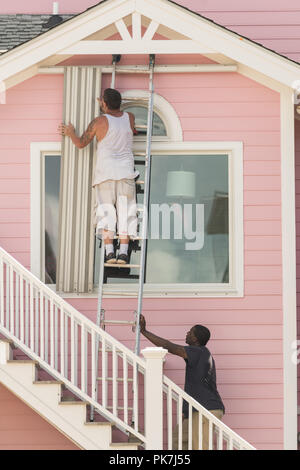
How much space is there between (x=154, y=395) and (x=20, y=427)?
87.8 inches

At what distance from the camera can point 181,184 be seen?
12172 mm

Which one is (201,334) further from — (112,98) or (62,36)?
(62,36)

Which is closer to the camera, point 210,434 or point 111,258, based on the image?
point 210,434

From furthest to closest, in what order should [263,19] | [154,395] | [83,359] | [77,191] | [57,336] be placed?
[263,19]
[77,191]
[57,336]
[83,359]
[154,395]

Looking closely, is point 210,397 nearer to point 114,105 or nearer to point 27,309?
point 27,309

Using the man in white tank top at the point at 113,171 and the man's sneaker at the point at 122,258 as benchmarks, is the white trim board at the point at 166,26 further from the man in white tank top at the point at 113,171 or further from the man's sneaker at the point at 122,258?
Answer: the man's sneaker at the point at 122,258

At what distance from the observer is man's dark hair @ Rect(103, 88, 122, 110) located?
11.8 metres

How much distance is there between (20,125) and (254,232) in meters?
2.91

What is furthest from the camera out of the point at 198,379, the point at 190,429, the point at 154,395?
the point at 198,379

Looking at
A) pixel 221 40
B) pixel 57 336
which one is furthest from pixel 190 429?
pixel 221 40

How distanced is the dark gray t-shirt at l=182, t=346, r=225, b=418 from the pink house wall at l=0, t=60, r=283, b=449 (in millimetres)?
784

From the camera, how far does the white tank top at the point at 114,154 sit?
1177 centimetres

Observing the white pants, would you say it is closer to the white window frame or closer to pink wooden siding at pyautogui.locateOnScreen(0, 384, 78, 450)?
the white window frame

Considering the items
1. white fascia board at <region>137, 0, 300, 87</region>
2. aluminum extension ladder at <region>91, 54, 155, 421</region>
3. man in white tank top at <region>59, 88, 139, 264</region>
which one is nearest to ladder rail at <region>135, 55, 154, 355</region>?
aluminum extension ladder at <region>91, 54, 155, 421</region>
